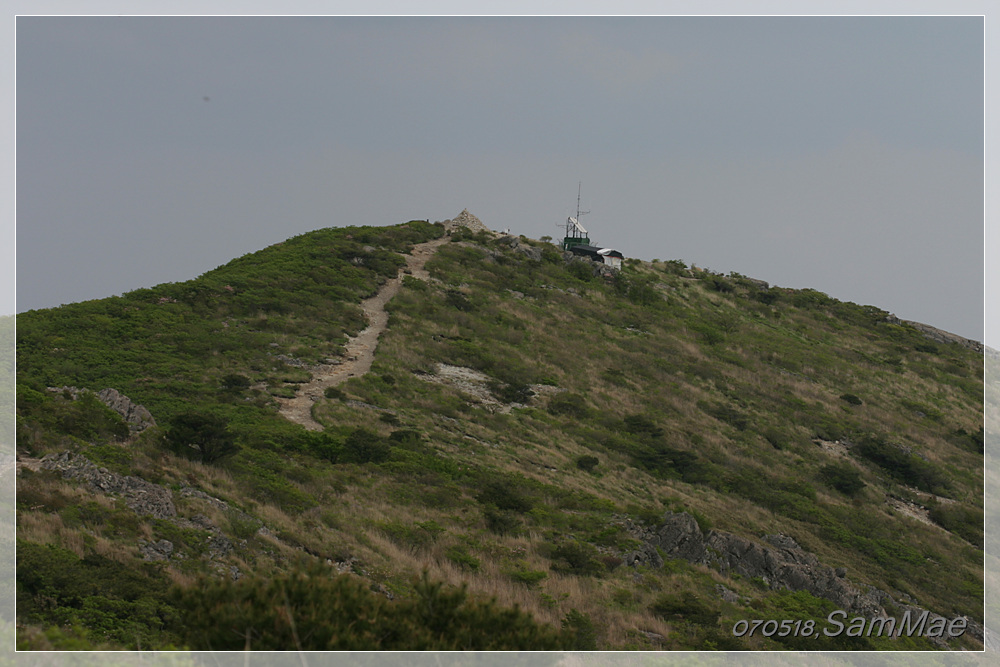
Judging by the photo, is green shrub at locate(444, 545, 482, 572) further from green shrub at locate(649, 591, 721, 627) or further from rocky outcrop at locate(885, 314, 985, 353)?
rocky outcrop at locate(885, 314, 985, 353)

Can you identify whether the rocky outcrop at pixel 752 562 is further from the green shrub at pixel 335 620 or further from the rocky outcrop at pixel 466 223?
the rocky outcrop at pixel 466 223

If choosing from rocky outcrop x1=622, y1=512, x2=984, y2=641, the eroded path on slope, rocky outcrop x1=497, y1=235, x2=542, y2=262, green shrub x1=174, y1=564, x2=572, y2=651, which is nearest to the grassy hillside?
green shrub x1=174, y1=564, x2=572, y2=651

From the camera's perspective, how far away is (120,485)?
18.5 metres

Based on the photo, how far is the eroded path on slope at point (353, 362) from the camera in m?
30.3

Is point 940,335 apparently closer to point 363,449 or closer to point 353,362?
point 353,362

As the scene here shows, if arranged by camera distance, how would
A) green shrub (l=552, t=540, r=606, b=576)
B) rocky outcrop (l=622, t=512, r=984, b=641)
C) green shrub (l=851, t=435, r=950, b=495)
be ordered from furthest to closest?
green shrub (l=851, t=435, r=950, b=495)
rocky outcrop (l=622, t=512, r=984, b=641)
green shrub (l=552, t=540, r=606, b=576)

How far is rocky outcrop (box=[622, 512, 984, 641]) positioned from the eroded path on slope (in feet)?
44.8

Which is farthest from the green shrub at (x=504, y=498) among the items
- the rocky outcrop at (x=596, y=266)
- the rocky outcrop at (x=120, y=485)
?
the rocky outcrop at (x=596, y=266)

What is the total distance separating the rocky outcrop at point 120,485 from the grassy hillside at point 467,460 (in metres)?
0.32

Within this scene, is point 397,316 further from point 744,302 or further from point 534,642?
point 744,302

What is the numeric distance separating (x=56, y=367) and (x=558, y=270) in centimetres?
4756

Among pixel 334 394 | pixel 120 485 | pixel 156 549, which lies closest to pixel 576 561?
pixel 156 549

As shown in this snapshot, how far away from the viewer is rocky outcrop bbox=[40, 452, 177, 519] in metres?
18.0

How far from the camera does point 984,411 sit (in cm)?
5891
